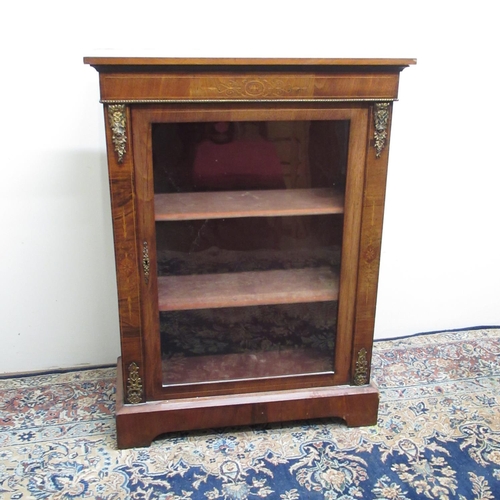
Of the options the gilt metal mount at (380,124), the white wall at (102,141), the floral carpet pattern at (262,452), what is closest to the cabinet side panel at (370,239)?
the gilt metal mount at (380,124)

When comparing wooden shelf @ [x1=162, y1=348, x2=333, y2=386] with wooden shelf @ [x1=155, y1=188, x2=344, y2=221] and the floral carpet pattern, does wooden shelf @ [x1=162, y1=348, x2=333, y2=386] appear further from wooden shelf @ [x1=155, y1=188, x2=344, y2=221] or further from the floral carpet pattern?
wooden shelf @ [x1=155, y1=188, x2=344, y2=221]

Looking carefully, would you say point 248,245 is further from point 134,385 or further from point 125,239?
point 134,385

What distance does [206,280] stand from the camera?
3.92 feet

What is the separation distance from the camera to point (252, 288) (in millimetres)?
1194

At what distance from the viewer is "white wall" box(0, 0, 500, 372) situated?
124cm

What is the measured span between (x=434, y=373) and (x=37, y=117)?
118 cm

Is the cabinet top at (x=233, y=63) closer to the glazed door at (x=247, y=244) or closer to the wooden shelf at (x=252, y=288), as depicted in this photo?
the glazed door at (x=247, y=244)

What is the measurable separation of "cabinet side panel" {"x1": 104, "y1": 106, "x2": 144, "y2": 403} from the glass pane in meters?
0.05

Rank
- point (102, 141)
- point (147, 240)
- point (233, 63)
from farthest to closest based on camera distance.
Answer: point (102, 141)
point (147, 240)
point (233, 63)

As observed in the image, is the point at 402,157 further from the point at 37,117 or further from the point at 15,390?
the point at 15,390

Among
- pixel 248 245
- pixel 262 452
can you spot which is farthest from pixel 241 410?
pixel 248 245

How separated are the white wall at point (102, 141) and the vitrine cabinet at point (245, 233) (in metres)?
0.32

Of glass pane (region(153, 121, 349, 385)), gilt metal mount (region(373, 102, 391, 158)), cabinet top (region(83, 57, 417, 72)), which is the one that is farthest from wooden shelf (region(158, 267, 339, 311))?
cabinet top (region(83, 57, 417, 72))

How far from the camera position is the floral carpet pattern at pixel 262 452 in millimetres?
1068
